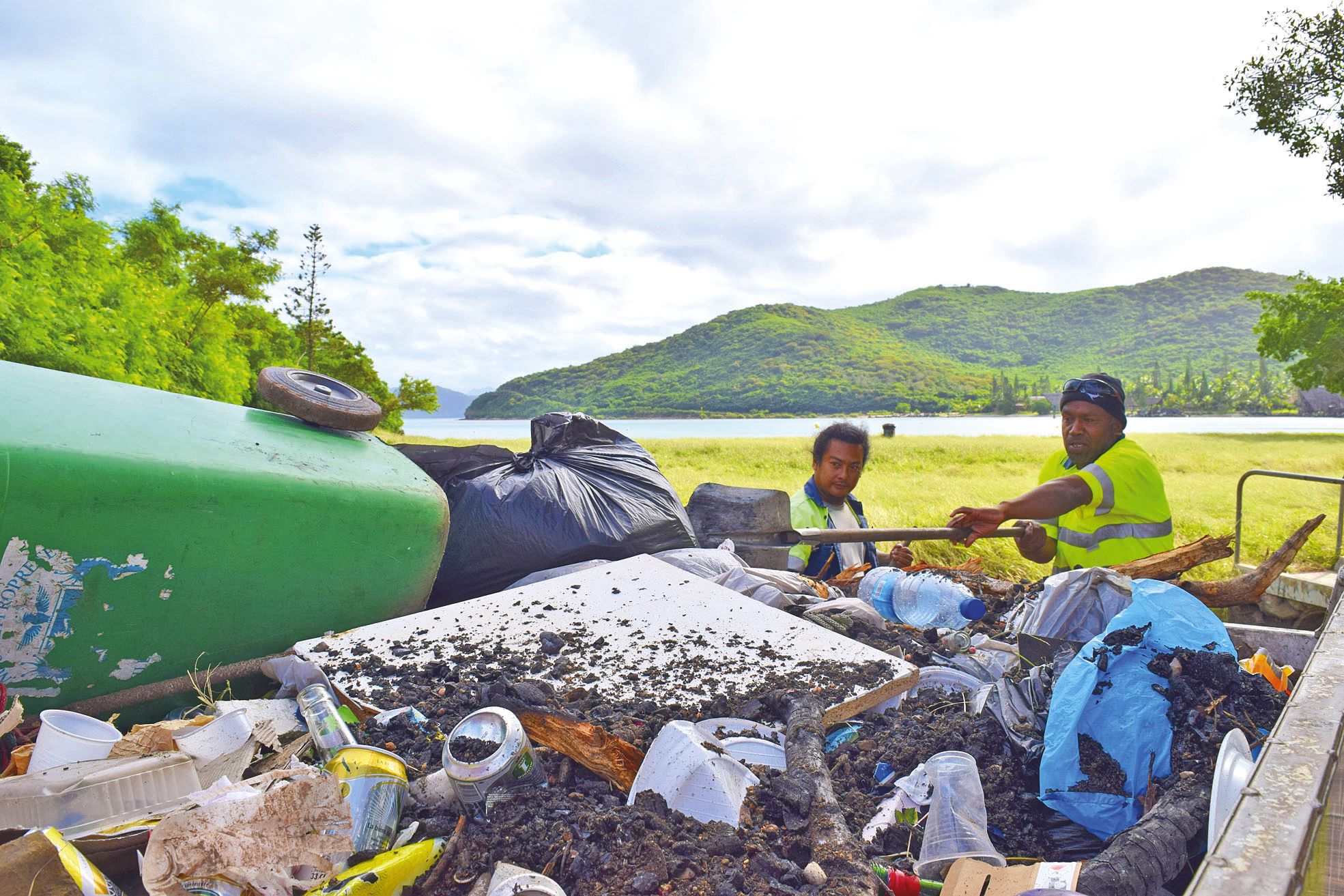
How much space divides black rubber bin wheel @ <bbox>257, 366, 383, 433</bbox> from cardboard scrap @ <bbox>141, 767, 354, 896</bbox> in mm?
1596

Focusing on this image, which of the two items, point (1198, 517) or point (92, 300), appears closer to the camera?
point (1198, 517)

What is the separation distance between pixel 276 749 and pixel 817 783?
1336 millimetres

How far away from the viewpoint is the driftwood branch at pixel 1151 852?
109 cm

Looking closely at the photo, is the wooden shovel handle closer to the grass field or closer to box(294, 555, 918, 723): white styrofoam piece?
box(294, 555, 918, 723): white styrofoam piece

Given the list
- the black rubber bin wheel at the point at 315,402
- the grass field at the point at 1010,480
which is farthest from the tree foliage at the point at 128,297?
the black rubber bin wheel at the point at 315,402

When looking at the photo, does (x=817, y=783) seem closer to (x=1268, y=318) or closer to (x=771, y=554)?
(x=771, y=554)

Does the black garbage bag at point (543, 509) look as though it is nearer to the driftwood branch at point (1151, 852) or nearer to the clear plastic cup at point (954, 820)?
the clear plastic cup at point (954, 820)

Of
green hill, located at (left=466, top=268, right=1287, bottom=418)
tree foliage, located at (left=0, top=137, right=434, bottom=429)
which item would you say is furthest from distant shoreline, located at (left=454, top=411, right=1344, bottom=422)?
tree foliage, located at (left=0, top=137, right=434, bottom=429)

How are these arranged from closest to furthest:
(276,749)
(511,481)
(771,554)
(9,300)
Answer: (276,749), (511,481), (771,554), (9,300)

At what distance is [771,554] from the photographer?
3945mm

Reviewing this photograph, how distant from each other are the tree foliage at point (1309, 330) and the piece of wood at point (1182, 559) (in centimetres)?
2720

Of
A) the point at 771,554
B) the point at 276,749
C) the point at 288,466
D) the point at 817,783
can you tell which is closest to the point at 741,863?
the point at 817,783

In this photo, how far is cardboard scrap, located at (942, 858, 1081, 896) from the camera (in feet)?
3.54

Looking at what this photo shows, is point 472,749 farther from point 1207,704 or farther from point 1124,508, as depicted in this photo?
point 1124,508
